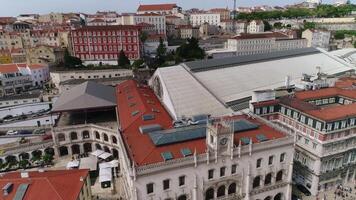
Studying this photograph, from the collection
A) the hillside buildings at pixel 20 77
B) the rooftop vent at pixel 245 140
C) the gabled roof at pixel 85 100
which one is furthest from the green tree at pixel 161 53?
the rooftop vent at pixel 245 140

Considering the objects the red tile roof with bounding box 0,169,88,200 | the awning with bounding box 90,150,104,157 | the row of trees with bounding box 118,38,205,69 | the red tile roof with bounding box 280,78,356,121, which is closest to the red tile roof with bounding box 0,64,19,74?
the row of trees with bounding box 118,38,205,69

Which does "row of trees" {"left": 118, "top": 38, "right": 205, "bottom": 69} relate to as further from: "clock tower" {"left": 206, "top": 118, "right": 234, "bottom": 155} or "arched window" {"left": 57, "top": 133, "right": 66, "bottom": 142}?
"clock tower" {"left": 206, "top": 118, "right": 234, "bottom": 155}

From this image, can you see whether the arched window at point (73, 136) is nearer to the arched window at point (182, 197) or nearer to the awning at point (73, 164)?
the awning at point (73, 164)

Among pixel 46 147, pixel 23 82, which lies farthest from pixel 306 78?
pixel 23 82

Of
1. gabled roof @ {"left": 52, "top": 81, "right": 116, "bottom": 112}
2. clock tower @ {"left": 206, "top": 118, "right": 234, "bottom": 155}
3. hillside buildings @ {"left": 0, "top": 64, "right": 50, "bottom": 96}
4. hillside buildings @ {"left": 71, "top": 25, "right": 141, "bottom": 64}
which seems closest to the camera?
clock tower @ {"left": 206, "top": 118, "right": 234, "bottom": 155}

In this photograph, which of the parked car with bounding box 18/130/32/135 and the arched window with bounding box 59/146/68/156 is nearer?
the arched window with bounding box 59/146/68/156

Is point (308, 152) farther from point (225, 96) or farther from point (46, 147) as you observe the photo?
point (46, 147)
